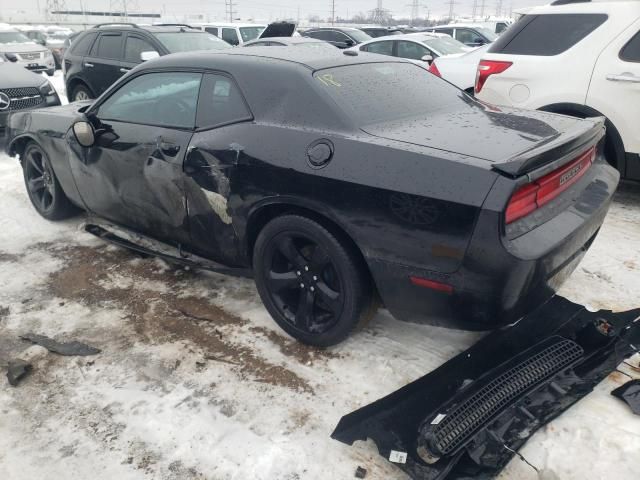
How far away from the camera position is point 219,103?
10.1 feet

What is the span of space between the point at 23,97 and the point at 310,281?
6687 mm

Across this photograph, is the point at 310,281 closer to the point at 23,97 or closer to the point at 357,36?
the point at 23,97

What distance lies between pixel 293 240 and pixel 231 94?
97 cm

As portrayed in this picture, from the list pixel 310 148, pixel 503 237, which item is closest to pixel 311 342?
pixel 310 148

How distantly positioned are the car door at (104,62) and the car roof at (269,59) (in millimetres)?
5077

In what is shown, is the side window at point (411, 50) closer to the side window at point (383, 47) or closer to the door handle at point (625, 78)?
the side window at point (383, 47)

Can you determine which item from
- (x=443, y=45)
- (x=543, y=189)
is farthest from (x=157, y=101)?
(x=443, y=45)

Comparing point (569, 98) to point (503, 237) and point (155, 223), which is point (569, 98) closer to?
point (503, 237)

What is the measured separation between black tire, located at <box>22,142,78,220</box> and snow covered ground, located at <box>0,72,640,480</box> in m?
0.76

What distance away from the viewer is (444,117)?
2.96 meters

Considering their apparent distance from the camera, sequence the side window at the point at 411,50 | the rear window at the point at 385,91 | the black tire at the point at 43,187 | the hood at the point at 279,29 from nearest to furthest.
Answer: the rear window at the point at 385,91 → the black tire at the point at 43,187 → the side window at the point at 411,50 → the hood at the point at 279,29

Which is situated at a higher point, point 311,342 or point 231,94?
point 231,94

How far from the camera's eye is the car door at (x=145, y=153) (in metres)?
3.24

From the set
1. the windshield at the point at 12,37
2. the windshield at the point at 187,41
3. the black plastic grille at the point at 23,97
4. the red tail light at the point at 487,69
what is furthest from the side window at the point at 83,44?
the windshield at the point at 12,37
